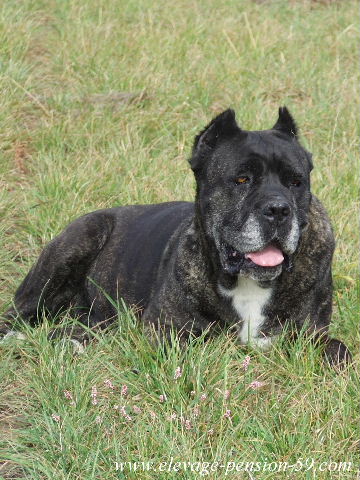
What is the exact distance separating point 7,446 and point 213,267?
1424 millimetres

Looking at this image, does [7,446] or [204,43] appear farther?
[204,43]

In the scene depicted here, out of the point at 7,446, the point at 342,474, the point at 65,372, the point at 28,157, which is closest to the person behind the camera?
the point at 342,474

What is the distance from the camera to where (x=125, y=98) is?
7973mm

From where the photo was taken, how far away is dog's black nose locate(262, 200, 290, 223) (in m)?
4.18

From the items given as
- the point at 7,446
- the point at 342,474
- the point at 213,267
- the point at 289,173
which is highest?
the point at 289,173

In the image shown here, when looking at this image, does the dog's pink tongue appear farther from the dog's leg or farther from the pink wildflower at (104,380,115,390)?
the dog's leg

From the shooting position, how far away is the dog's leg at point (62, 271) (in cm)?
552

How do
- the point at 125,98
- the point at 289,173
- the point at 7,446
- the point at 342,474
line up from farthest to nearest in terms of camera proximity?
the point at 125,98
the point at 289,173
the point at 7,446
the point at 342,474

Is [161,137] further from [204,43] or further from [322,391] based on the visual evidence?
[322,391]

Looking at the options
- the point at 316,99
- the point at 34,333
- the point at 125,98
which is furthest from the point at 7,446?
the point at 316,99

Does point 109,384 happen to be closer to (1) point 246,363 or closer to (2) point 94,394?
(2) point 94,394

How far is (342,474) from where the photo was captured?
11.3 ft

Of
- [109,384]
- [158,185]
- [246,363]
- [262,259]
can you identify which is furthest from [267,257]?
[158,185]

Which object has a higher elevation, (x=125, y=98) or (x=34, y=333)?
(x=125, y=98)
